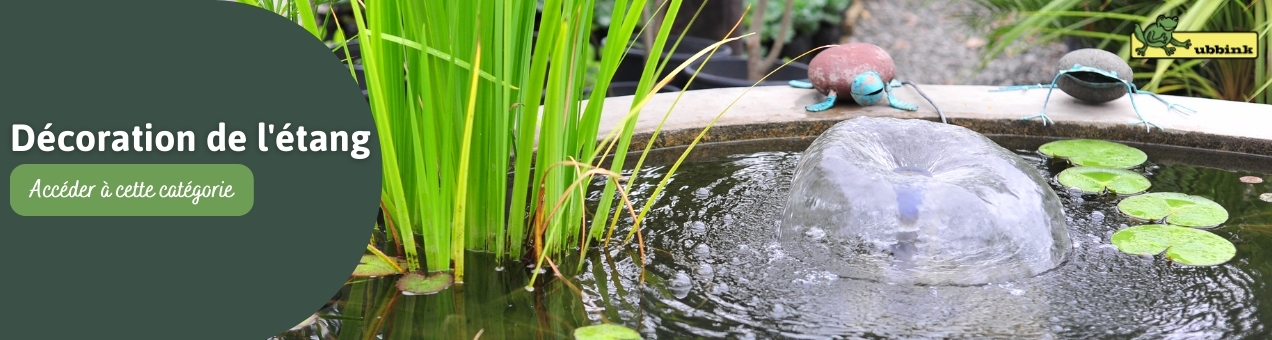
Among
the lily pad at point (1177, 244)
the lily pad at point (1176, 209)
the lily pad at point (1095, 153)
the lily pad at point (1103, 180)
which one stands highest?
the lily pad at point (1095, 153)

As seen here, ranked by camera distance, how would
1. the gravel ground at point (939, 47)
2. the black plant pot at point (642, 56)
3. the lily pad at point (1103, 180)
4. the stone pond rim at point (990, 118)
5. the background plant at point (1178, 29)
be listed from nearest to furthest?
the lily pad at point (1103, 180) < the stone pond rim at point (990, 118) < the background plant at point (1178, 29) < the black plant pot at point (642, 56) < the gravel ground at point (939, 47)

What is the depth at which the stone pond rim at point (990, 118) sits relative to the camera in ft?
8.38

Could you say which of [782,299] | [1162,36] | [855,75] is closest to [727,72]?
[855,75]

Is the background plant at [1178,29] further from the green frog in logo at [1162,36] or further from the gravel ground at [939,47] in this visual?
the gravel ground at [939,47]

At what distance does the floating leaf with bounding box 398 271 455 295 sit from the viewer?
64.1 inches

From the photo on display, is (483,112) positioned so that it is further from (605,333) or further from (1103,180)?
(1103,180)

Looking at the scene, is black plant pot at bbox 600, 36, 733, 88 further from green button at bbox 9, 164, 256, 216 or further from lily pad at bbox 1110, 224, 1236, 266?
green button at bbox 9, 164, 256, 216

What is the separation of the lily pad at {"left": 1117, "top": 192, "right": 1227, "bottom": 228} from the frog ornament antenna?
49 centimetres

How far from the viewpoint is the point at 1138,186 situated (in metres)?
2.22

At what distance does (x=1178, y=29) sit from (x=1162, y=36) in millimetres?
313

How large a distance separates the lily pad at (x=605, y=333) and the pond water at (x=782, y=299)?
0.03 meters

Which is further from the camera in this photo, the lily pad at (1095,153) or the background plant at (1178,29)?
the background plant at (1178,29)
